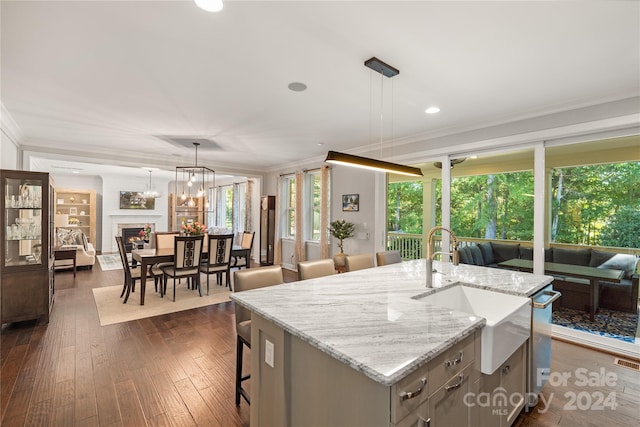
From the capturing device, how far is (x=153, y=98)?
10.5 feet

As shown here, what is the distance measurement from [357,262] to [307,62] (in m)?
2.02

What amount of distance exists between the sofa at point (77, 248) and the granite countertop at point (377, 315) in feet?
22.1

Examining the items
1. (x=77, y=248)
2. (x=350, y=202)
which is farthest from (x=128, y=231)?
(x=350, y=202)

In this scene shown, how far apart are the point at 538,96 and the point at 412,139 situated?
1868mm

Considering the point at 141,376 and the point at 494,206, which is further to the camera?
the point at 494,206

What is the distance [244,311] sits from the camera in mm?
2209

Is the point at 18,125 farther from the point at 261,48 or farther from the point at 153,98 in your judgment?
the point at 261,48

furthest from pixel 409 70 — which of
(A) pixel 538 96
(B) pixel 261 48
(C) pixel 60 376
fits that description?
(C) pixel 60 376

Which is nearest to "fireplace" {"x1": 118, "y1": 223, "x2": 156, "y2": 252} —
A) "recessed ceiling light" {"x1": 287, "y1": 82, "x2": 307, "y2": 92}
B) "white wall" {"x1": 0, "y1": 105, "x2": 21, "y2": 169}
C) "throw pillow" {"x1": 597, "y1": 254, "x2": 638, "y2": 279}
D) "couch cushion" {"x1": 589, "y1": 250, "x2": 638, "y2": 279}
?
"white wall" {"x1": 0, "y1": 105, "x2": 21, "y2": 169}

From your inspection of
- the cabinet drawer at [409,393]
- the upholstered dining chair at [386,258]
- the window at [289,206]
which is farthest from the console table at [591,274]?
the window at [289,206]

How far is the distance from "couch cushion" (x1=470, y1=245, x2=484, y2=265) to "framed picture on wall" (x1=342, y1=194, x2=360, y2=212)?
80.8 inches

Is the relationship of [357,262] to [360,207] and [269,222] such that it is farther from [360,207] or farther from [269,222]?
[269,222]

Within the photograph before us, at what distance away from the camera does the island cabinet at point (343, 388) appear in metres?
1.08

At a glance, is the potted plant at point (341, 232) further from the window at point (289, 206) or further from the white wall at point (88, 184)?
the white wall at point (88, 184)
